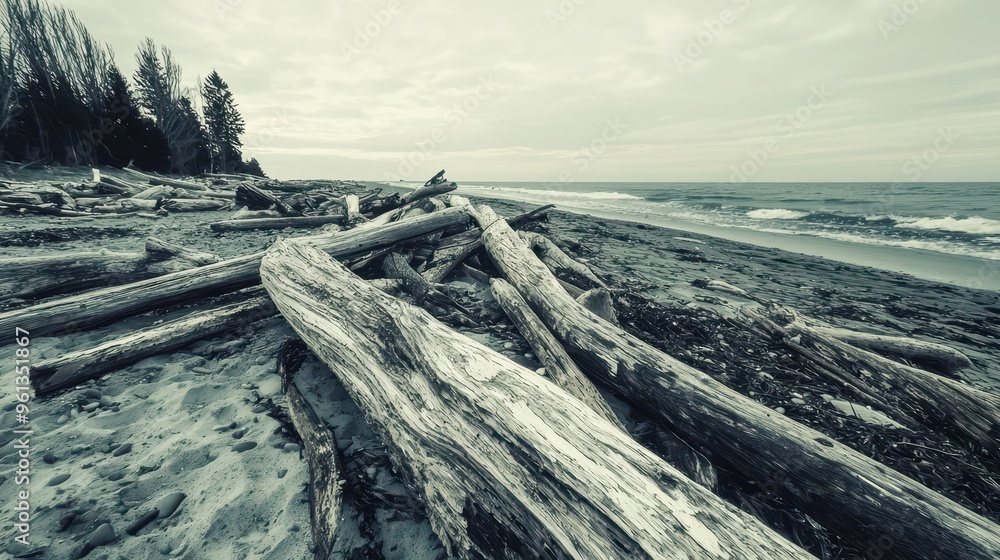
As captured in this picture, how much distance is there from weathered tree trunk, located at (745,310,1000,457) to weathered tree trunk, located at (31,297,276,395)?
15.8ft

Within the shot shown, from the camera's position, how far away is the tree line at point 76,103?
20469mm

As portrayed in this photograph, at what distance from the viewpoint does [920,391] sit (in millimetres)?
2377

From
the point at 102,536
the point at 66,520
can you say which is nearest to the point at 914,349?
the point at 102,536

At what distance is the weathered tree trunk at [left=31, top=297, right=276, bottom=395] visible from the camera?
2.23 metres

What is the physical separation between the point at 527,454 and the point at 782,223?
20.3 m

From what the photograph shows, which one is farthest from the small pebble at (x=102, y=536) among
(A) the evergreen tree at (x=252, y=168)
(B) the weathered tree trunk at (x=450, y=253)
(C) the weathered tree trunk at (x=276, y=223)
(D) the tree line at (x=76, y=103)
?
(A) the evergreen tree at (x=252, y=168)

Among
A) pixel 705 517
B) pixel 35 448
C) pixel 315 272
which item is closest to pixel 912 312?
pixel 705 517

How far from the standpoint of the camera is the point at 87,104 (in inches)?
989

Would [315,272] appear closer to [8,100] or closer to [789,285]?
[789,285]

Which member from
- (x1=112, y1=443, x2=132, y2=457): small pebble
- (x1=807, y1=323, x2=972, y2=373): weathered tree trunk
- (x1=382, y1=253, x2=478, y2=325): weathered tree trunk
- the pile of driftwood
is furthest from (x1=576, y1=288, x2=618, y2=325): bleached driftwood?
(x1=112, y1=443, x2=132, y2=457): small pebble

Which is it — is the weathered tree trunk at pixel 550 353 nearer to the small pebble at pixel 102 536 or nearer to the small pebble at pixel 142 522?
the small pebble at pixel 142 522

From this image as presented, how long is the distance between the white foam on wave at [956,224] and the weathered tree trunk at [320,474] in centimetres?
2079

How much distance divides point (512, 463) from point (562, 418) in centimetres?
26

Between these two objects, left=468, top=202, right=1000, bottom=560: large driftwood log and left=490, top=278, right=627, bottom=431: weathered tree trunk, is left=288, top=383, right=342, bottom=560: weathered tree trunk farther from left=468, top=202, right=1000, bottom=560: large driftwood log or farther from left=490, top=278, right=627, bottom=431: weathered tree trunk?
left=468, top=202, right=1000, bottom=560: large driftwood log
